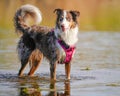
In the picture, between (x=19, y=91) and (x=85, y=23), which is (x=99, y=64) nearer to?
(x=19, y=91)

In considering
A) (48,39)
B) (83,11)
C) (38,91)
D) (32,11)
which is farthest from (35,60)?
(83,11)

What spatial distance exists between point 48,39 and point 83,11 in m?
21.3

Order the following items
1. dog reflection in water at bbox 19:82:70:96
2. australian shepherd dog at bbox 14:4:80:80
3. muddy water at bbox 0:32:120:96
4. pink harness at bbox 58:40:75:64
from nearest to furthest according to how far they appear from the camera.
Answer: dog reflection in water at bbox 19:82:70:96
muddy water at bbox 0:32:120:96
australian shepherd dog at bbox 14:4:80:80
pink harness at bbox 58:40:75:64

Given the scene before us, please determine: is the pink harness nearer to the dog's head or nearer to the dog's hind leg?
the dog's head

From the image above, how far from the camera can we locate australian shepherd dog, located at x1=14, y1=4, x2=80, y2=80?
1300 cm

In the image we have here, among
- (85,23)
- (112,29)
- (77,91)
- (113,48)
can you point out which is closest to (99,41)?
(113,48)

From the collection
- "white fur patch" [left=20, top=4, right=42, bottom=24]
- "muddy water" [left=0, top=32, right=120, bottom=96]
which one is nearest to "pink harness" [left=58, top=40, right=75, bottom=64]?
"muddy water" [left=0, top=32, right=120, bottom=96]

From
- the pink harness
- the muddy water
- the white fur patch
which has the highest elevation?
the white fur patch

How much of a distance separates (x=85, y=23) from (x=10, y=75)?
51.1 ft

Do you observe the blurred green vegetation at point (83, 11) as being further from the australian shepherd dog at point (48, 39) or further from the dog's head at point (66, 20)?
the dog's head at point (66, 20)

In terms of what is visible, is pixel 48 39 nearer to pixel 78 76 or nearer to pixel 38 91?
pixel 78 76

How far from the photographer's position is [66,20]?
12797 mm

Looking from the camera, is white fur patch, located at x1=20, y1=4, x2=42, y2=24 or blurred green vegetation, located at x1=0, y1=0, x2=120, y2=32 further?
blurred green vegetation, located at x1=0, y1=0, x2=120, y2=32

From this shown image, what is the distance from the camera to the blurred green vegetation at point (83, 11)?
28.4m
